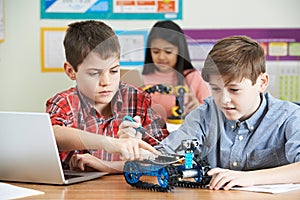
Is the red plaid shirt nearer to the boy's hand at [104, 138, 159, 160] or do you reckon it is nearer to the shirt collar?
the boy's hand at [104, 138, 159, 160]

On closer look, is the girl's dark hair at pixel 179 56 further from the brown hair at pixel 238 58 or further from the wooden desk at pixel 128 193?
the wooden desk at pixel 128 193

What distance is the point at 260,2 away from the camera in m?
3.41

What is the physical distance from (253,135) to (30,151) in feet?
2.07

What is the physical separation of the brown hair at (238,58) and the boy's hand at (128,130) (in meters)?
0.28

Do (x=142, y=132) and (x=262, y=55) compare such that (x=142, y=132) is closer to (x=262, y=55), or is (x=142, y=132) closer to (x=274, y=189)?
(x=274, y=189)

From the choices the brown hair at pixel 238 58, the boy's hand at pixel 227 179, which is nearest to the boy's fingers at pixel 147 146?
A: the boy's hand at pixel 227 179

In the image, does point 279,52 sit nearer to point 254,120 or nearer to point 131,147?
point 254,120

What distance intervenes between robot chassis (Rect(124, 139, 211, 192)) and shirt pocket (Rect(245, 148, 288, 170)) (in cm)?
28

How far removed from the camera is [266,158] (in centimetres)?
155

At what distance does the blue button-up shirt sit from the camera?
4.70ft

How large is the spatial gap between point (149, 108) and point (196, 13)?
7.19 ft

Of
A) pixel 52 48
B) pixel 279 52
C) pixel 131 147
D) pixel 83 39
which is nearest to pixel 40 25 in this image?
pixel 52 48

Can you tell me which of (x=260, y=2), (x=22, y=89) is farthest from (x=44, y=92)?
(x=260, y=2)

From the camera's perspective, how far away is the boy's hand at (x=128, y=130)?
1.26m
